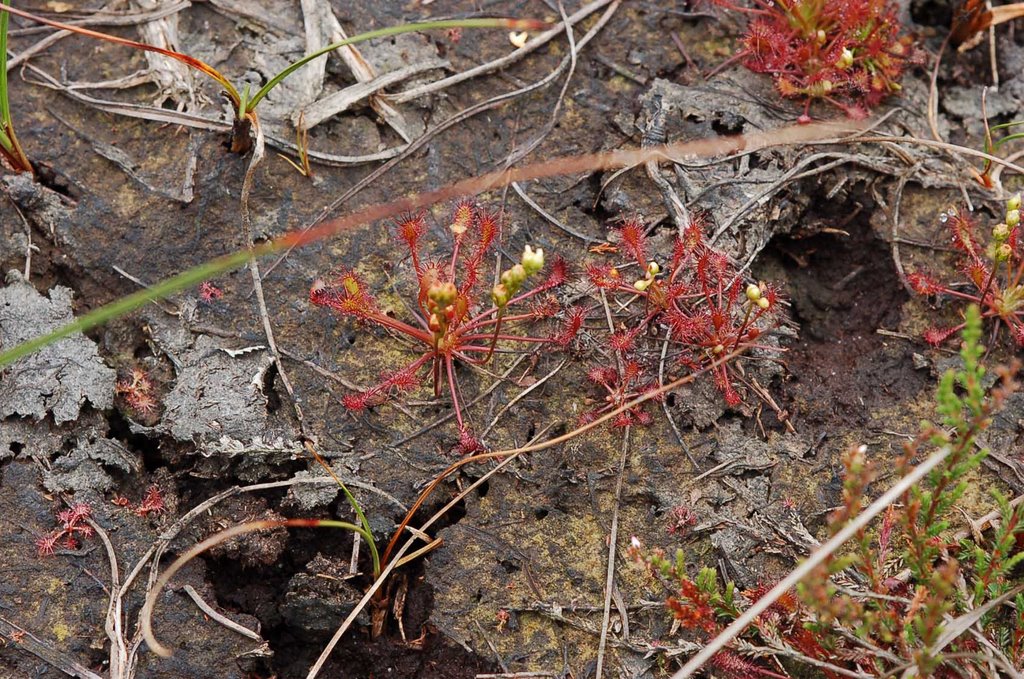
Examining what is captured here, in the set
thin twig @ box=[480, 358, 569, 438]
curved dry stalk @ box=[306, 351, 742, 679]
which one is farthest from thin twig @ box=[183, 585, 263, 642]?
thin twig @ box=[480, 358, 569, 438]

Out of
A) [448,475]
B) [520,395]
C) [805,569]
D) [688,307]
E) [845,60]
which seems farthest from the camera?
[845,60]

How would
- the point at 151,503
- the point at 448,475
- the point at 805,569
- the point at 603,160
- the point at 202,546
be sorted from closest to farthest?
the point at 805,569, the point at 202,546, the point at 151,503, the point at 448,475, the point at 603,160

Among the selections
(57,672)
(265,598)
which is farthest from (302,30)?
(57,672)

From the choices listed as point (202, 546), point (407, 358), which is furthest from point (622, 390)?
point (202, 546)

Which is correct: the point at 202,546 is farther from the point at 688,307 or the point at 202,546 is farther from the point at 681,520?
the point at 688,307

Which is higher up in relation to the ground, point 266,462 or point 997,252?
point 997,252

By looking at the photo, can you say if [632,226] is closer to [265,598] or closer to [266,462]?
[266,462]
